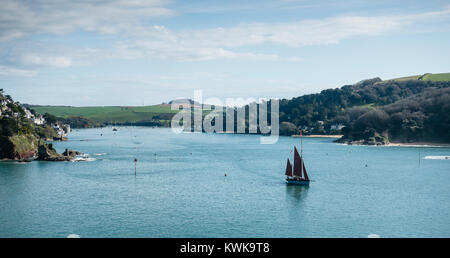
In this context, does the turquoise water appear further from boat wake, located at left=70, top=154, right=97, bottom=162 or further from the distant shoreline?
the distant shoreline

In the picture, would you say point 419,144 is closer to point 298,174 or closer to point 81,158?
point 298,174

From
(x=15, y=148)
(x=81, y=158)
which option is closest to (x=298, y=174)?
(x=81, y=158)

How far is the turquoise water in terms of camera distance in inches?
1704

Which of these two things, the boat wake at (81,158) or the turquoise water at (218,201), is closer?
the turquoise water at (218,201)

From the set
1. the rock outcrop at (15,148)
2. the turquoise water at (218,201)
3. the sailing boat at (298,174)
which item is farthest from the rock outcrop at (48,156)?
the sailing boat at (298,174)

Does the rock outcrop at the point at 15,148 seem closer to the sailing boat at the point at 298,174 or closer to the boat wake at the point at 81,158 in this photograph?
the boat wake at the point at 81,158

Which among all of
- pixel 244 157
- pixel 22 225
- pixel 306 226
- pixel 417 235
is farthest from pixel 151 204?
pixel 244 157

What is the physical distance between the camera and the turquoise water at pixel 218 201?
43.3m

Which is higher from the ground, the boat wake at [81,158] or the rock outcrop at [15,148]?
the rock outcrop at [15,148]

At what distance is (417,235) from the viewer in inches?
1654

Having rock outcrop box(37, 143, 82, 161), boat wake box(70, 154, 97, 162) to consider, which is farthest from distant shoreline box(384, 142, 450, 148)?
rock outcrop box(37, 143, 82, 161)

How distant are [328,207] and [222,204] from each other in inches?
540

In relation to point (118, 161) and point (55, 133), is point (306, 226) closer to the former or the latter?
point (118, 161)

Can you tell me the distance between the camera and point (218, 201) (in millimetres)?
56531
